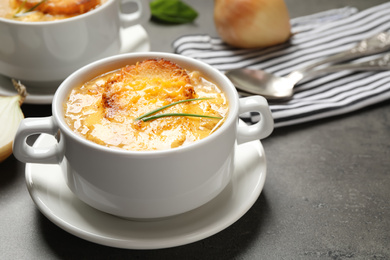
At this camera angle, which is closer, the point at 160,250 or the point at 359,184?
the point at 160,250

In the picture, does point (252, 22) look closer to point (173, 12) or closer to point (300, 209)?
point (173, 12)

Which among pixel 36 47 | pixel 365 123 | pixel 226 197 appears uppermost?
pixel 36 47

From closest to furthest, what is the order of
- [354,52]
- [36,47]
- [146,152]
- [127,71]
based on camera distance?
[146,152], [127,71], [36,47], [354,52]

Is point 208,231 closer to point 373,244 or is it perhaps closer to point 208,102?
point 208,102

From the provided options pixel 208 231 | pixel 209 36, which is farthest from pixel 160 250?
pixel 209 36

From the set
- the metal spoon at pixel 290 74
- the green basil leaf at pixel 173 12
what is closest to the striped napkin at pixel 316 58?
the metal spoon at pixel 290 74

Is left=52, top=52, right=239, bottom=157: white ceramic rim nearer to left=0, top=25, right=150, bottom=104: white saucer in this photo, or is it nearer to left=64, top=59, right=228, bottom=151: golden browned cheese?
left=64, top=59, right=228, bottom=151: golden browned cheese

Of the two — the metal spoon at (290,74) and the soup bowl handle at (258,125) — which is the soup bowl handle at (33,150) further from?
the metal spoon at (290,74)

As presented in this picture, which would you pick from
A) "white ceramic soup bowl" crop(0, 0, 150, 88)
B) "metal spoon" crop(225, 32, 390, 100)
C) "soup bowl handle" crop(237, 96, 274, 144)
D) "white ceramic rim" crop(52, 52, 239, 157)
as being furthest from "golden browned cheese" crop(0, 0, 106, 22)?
"soup bowl handle" crop(237, 96, 274, 144)
